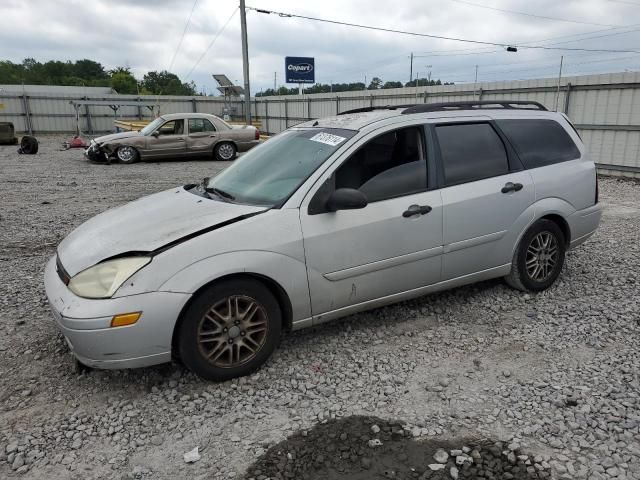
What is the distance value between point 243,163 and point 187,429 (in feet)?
7.37

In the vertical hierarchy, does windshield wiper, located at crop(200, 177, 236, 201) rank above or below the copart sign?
below

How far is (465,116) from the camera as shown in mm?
4250

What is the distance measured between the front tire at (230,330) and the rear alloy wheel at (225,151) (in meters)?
13.8

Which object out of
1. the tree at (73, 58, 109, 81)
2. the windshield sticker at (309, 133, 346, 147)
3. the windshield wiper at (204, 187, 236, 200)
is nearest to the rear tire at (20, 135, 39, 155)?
the windshield wiper at (204, 187, 236, 200)

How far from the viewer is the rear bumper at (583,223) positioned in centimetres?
471

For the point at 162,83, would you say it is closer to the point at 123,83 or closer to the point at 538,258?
the point at 123,83

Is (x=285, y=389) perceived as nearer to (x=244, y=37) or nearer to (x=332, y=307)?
(x=332, y=307)

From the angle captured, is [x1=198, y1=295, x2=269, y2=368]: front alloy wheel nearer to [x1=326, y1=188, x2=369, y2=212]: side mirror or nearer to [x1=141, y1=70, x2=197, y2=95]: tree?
[x1=326, y1=188, x2=369, y2=212]: side mirror

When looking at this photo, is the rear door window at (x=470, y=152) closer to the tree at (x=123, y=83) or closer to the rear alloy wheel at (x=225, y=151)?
the rear alloy wheel at (x=225, y=151)

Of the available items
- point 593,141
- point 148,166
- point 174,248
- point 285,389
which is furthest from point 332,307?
point 148,166

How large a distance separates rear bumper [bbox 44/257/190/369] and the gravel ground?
328 millimetres

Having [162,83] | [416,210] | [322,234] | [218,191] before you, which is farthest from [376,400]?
[162,83]

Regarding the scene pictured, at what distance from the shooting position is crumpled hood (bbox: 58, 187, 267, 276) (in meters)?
3.09

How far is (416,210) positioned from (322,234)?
81cm
